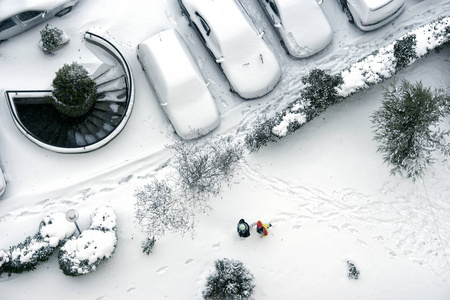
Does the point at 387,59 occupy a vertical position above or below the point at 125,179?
below

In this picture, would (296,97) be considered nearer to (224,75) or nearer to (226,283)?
(224,75)

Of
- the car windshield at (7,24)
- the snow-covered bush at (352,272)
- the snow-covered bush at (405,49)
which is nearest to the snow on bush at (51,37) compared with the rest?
the car windshield at (7,24)

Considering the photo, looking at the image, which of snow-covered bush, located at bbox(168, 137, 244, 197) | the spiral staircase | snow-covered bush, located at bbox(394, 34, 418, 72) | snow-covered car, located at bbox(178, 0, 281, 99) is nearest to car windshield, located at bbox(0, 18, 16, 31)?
the spiral staircase

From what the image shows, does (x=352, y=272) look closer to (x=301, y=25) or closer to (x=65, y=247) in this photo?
(x=301, y=25)

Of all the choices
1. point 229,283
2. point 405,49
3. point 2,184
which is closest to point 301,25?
point 405,49

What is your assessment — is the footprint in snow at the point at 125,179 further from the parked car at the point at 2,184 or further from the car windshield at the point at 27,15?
the car windshield at the point at 27,15

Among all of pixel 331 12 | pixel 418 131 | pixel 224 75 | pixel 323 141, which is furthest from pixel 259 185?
pixel 331 12
